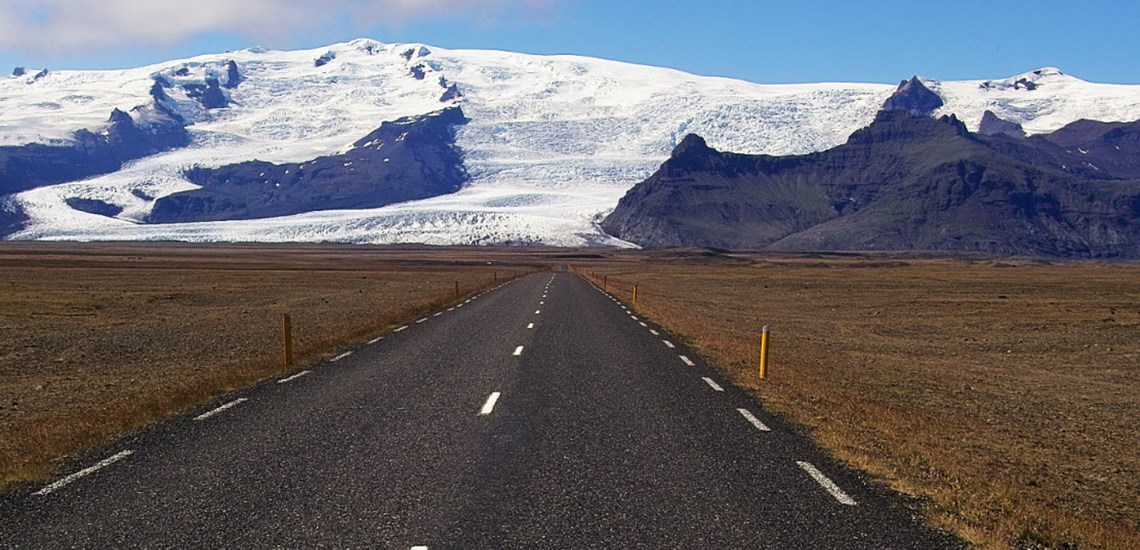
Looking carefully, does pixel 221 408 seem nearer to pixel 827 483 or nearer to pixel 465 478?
pixel 465 478

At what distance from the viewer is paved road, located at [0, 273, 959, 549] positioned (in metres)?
7.75

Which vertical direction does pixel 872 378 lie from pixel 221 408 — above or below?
below

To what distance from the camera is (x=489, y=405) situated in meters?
14.1

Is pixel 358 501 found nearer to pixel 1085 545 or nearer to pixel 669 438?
pixel 669 438

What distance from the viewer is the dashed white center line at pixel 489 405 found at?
13438 mm

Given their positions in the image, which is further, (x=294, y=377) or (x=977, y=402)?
(x=977, y=402)

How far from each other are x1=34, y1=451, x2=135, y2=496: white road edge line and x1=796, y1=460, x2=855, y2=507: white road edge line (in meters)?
7.14

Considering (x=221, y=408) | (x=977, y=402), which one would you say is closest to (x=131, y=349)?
(x=221, y=408)

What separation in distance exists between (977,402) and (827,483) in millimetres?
9543

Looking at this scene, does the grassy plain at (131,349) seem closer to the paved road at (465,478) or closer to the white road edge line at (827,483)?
the paved road at (465,478)

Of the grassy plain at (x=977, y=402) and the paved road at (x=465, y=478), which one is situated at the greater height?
the paved road at (x=465, y=478)

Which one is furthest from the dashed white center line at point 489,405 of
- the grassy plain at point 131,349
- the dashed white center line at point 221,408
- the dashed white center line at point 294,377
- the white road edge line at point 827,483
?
the white road edge line at point 827,483

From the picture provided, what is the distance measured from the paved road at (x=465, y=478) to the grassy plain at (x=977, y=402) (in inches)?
31.3

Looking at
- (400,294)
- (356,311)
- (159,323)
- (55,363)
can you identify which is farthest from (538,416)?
(400,294)
